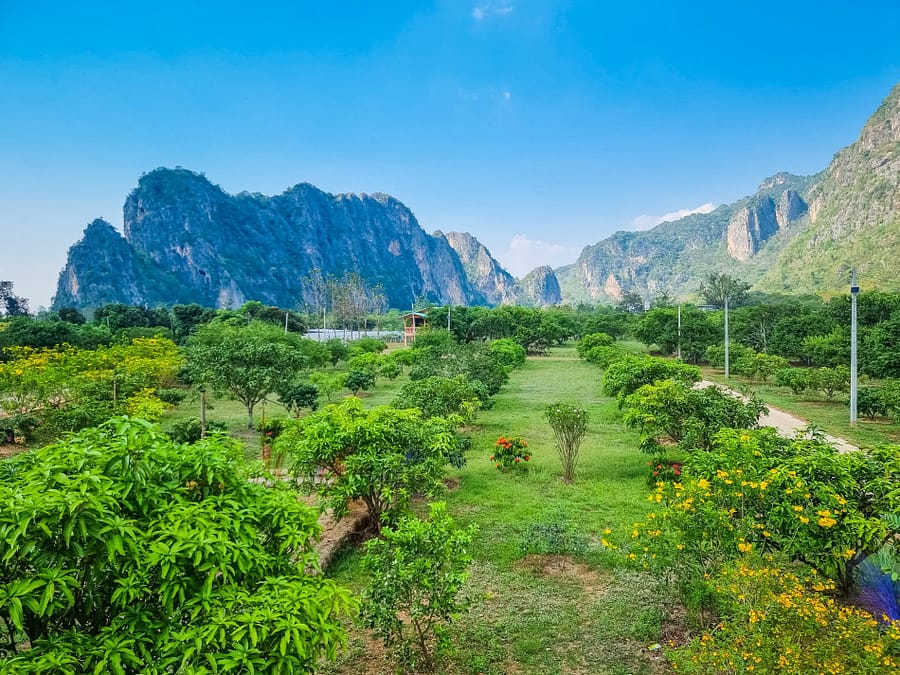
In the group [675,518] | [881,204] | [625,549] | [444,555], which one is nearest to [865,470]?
[675,518]

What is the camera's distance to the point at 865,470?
15.1 feet

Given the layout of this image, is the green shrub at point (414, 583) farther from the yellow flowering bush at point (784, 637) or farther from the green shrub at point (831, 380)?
the green shrub at point (831, 380)

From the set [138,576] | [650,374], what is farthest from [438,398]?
[138,576]

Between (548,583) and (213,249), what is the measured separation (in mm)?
147546

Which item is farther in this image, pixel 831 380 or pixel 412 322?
pixel 412 322

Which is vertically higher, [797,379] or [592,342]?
[592,342]

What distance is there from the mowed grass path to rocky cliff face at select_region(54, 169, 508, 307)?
77518mm

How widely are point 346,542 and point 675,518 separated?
4.43 metres

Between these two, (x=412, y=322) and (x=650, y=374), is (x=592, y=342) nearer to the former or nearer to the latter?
(x=650, y=374)

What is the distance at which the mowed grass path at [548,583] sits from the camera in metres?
4.27

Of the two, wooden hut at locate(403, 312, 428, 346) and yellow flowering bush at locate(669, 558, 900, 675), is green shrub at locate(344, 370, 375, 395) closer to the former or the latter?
yellow flowering bush at locate(669, 558, 900, 675)

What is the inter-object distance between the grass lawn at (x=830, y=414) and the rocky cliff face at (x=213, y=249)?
7073 centimetres

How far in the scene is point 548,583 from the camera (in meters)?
5.59

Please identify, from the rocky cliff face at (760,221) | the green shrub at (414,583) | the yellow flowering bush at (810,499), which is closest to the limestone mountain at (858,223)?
the rocky cliff face at (760,221)
